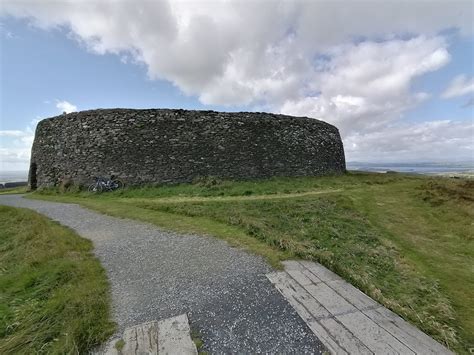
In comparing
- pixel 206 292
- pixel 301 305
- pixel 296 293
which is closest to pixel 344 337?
pixel 301 305

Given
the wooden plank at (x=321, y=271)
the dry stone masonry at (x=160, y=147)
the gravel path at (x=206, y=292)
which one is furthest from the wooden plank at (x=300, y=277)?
the dry stone masonry at (x=160, y=147)

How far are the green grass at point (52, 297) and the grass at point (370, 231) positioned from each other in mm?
2934

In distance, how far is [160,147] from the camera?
17.6 metres

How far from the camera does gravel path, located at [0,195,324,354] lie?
3160mm

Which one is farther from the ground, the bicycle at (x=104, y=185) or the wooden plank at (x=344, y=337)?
the bicycle at (x=104, y=185)

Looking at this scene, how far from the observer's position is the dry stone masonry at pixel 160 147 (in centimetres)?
1719

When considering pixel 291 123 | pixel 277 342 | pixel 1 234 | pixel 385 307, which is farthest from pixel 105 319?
pixel 291 123

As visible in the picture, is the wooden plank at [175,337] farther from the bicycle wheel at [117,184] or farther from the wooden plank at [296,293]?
the bicycle wheel at [117,184]

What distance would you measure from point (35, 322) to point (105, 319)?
899mm

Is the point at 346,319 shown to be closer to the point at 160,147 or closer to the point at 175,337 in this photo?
the point at 175,337

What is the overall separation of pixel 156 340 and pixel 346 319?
8.01ft

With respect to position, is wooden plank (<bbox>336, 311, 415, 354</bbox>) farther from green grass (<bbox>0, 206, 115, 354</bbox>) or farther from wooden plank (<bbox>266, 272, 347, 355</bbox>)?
green grass (<bbox>0, 206, 115, 354</bbox>)

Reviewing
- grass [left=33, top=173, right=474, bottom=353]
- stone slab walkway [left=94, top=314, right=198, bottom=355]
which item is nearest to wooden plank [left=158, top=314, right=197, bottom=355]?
stone slab walkway [left=94, top=314, right=198, bottom=355]

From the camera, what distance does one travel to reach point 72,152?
18.0m
